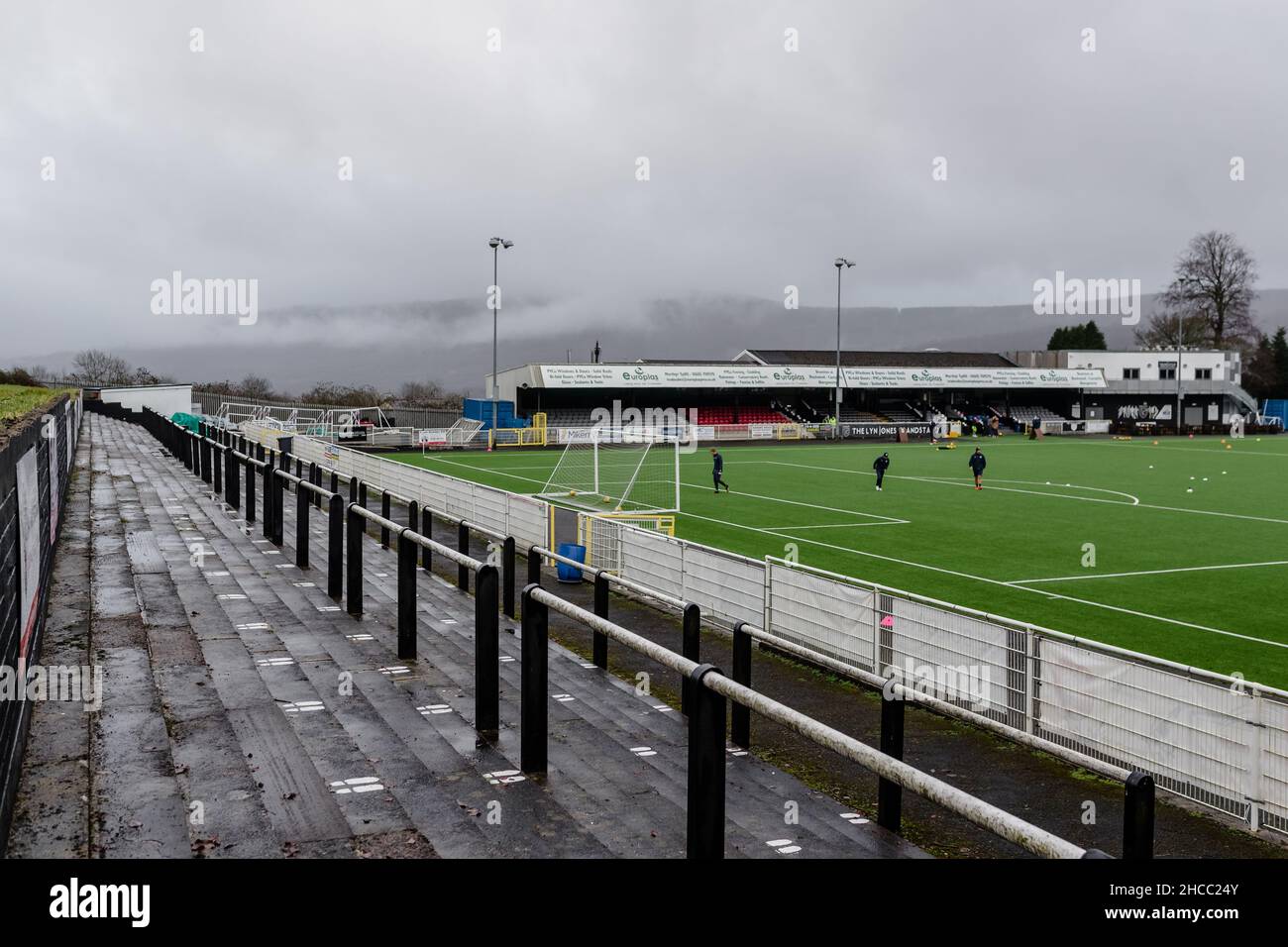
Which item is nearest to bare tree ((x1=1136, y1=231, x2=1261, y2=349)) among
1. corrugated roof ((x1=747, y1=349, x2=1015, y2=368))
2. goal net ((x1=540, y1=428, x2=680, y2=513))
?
corrugated roof ((x1=747, y1=349, x2=1015, y2=368))

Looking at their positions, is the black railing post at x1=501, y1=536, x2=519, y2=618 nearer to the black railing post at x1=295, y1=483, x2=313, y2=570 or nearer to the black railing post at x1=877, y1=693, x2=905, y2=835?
the black railing post at x1=295, y1=483, x2=313, y2=570

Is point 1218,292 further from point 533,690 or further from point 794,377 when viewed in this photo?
point 533,690

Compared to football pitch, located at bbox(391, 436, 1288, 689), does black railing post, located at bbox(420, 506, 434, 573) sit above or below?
above

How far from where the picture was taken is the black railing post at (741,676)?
7113 millimetres

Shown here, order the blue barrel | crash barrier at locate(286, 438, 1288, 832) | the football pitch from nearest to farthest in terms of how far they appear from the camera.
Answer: crash barrier at locate(286, 438, 1288, 832), the football pitch, the blue barrel

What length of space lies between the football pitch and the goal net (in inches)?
39.2

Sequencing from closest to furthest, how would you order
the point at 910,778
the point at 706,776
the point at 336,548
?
the point at 910,778
the point at 706,776
the point at 336,548

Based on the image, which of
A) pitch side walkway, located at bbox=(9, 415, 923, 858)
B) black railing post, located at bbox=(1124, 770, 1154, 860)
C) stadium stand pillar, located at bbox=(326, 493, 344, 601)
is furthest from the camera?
stadium stand pillar, located at bbox=(326, 493, 344, 601)

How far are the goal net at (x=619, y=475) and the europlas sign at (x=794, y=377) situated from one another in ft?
117

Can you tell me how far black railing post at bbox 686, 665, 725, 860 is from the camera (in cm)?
410

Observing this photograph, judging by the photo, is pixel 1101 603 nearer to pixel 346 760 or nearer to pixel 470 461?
pixel 346 760

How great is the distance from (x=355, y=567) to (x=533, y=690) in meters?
4.11

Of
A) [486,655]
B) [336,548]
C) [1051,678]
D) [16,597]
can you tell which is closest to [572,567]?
[336,548]

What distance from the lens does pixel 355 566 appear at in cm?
924
